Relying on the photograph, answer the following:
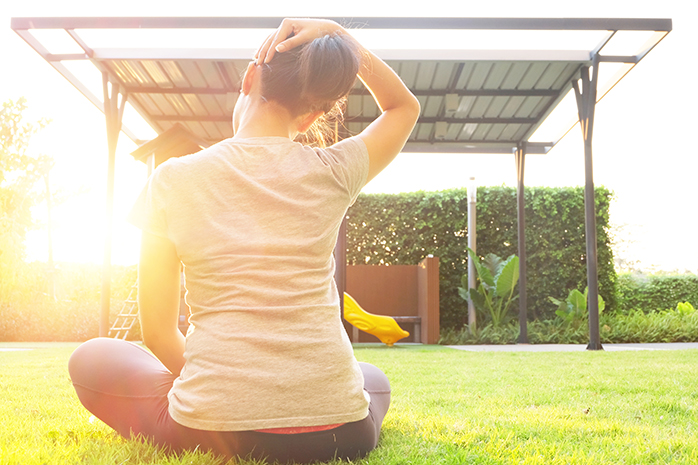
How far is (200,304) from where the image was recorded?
4.05 ft

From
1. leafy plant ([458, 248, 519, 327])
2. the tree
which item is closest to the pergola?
leafy plant ([458, 248, 519, 327])

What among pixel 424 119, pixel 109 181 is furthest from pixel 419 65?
pixel 109 181

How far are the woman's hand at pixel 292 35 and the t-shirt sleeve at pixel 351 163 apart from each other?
26 cm

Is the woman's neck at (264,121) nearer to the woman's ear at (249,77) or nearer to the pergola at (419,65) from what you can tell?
the woman's ear at (249,77)

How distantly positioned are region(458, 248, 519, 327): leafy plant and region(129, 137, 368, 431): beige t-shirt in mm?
8611

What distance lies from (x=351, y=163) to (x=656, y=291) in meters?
13.9

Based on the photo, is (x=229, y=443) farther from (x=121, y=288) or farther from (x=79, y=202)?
(x=79, y=202)

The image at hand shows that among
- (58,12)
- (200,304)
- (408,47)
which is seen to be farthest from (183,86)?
(200,304)

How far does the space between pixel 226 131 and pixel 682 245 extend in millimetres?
30903

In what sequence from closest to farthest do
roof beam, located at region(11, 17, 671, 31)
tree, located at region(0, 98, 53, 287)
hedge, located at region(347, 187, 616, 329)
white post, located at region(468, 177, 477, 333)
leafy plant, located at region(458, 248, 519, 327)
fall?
roof beam, located at region(11, 17, 671, 31) < leafy plant, located at region(458, 248, 519, 327) < white post, located at region(468, 177, 477, 333) < hedge, located at region(347, 187, 616, 329) < tree, located at region(0, 98, 53, 287)

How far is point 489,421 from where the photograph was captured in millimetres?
2227

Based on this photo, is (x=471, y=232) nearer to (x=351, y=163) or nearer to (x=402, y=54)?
(x=402, y=54)

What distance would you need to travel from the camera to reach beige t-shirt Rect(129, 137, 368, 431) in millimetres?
1189

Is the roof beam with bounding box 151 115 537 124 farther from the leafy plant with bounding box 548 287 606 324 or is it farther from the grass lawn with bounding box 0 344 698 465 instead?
the grass lawn with bounding box 0 344 698 465
